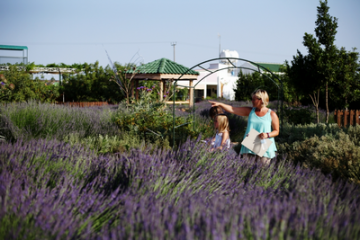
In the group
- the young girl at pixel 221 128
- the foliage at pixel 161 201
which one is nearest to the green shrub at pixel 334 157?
the foliage at pixel 161 201

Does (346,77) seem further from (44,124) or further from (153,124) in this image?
(44,124)

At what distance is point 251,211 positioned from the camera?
6.12ft

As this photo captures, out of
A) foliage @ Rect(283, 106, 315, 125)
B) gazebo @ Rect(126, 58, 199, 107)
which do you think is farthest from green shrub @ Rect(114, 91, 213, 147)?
gazebo @ Rect(126, 58, 199, 107)

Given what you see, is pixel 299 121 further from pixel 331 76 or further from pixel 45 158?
pixel 45 158

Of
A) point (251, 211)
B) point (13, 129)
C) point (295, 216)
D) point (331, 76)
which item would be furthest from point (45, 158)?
point (331, 76)

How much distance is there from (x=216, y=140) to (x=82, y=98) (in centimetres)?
1705

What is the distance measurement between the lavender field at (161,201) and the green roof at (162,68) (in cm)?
1057

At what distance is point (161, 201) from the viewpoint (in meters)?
2.15

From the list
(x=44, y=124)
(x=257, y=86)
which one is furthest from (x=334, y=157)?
(x=257, y=86)

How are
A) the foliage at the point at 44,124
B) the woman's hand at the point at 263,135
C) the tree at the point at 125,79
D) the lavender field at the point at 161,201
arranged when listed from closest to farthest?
the lavender field at the point at 161,201 → the woman's hand at the point at 263,135 → the foliage at the point at 44,124 → the tree at the point at 125,79

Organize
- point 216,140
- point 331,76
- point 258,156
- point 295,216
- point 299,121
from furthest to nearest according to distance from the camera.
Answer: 1. point 299,121
2. point 331,76
3. point 216,140
4. point 258,156
5. point 295,216

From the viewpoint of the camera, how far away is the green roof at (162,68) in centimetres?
1392

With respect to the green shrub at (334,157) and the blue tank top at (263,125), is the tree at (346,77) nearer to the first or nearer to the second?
the green shrub at (334,157)

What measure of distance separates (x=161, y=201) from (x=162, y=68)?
12180mm
